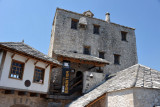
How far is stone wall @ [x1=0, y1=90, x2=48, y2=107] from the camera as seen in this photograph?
975 cm

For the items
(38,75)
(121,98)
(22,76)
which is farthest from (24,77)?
(121,98)

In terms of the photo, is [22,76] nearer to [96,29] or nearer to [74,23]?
[74,23]

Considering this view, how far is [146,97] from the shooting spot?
8.86m

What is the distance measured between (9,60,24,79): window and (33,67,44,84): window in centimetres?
110

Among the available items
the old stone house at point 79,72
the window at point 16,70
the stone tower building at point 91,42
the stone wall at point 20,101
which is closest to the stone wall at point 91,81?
the old stone house at point 79,72

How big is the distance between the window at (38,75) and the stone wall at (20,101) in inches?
48.4

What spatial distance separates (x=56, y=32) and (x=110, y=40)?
6917mm

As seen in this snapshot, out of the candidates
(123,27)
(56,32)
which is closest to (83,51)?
(56,32)

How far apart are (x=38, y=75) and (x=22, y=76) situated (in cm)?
137

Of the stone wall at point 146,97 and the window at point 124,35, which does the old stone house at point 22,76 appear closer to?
the stone wall at point 146,97

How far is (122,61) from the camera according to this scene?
65.3 feet

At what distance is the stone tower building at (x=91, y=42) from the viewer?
16.9m

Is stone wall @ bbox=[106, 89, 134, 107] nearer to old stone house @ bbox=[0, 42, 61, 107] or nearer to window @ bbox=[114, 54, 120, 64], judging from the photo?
old stone house @ bbox=[0, 42, 61, 107]

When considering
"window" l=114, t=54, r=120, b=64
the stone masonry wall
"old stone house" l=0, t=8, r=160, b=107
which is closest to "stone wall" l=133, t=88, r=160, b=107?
"old stone house" l=0, t=8, r=160, b=107
